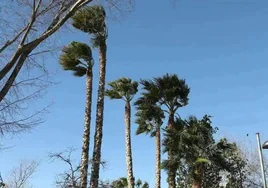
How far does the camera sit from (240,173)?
21.4 meters

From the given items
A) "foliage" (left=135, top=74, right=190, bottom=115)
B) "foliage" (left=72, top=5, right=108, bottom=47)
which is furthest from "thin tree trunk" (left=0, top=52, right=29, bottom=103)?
"foliage" (left=135, top=74, right=190, bottom=115)

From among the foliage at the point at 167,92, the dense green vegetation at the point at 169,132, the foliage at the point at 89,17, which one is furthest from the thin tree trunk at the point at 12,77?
the foliage at the point at 167,92

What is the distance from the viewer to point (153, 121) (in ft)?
64.2

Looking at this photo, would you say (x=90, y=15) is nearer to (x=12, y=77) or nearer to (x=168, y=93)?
(x=12, y=77)

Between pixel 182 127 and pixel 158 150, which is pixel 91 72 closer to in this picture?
pixel 182 127

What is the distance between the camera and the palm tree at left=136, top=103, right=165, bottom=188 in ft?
61.6

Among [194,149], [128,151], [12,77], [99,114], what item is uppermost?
[128,151]

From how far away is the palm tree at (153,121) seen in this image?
18766mm

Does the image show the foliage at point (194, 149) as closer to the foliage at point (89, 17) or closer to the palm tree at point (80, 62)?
the palm tree at point (80, 62)

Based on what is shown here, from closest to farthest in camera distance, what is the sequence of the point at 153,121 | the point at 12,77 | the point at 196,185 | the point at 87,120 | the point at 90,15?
the point at 12,77 < the point at 90,15 < the point at 87,120 < the point at 196,185 < the point at 153,121

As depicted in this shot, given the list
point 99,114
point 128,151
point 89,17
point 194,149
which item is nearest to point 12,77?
point 89,17

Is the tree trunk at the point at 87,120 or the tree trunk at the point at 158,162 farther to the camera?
the tree trunk at the point at 158,162

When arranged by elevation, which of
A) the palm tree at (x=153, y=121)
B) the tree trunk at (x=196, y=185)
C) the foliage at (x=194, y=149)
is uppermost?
the palm tree at (x=153, y=121)

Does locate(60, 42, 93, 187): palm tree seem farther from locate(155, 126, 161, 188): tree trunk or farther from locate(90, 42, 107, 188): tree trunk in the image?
locate(155, 126, 161, 188): tree trunk
